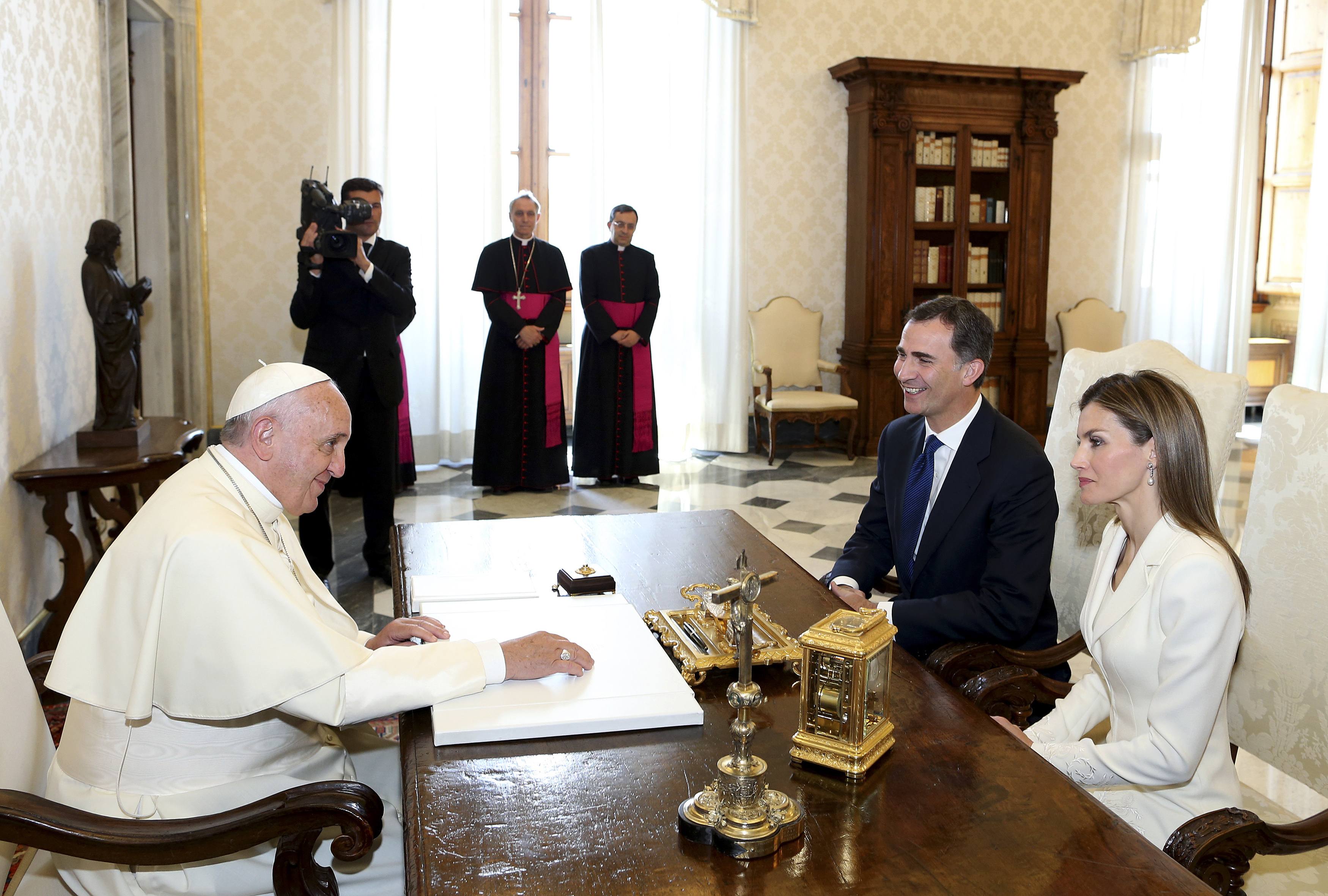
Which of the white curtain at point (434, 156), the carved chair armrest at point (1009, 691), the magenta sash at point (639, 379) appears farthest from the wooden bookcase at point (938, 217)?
the carved chair armrest at point (1009, 691)

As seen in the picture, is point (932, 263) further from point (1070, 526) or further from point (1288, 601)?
point (1288, 601)

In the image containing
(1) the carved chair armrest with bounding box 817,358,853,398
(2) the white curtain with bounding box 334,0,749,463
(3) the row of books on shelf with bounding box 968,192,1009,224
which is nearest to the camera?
(2) the white curtain with bounding box 334,0,749,463

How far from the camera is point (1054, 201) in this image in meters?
9.08

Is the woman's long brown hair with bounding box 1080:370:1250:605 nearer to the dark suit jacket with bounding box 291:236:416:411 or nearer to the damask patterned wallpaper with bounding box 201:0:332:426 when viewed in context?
the dark suit jacket with bounding box 291:236:416:411

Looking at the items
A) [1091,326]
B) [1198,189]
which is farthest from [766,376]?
[1198,189]

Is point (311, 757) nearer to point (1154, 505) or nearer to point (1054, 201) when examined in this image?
point (1154, 505)

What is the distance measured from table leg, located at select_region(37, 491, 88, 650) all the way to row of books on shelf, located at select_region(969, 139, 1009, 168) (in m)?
6.85

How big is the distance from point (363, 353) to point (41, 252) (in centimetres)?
134

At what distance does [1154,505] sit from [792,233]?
687cm

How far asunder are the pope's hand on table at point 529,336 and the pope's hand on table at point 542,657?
16.6 feet

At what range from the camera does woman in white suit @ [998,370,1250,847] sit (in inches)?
70.1

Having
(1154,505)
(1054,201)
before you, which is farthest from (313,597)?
(1054,201)

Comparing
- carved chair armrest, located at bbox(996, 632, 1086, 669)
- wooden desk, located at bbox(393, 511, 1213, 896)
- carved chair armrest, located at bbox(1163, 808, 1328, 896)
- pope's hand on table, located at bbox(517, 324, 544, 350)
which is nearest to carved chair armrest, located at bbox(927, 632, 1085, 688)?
carved chair armrest, located at bbox(996, 632, 1086, 669)

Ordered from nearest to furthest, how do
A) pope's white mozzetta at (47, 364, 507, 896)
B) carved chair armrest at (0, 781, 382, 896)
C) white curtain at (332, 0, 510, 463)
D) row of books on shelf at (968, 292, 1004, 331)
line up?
carved chair armrest at (0, 781, 382, 896)
pope's white mozzetta at (47, 364, 507, 896)
white curtain at (332, 0, 510, 463)
row of books on shelf at (968, 292, 1004, 331)
